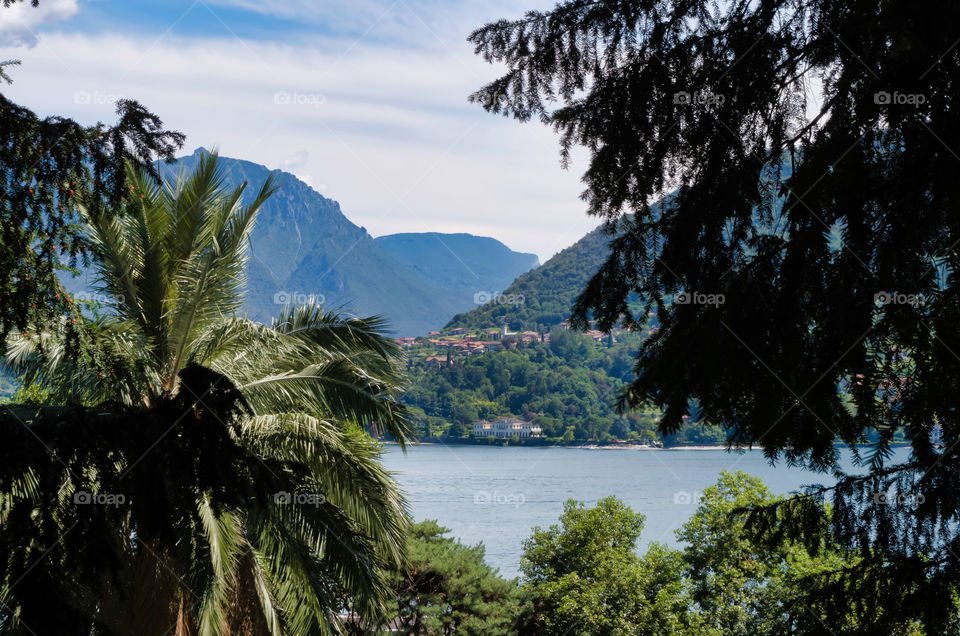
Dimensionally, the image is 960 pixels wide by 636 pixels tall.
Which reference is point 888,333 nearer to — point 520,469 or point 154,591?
point 154,591

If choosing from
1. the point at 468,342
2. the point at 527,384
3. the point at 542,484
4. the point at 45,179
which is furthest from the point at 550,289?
the point at 45,179

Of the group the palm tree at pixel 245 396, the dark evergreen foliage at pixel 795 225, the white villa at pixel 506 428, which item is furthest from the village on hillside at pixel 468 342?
the dark evergreen foliage at pixel 795 225

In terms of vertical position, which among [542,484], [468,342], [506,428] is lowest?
[542,484]

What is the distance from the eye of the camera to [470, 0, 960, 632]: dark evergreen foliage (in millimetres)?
2938

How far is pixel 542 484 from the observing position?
62562mm

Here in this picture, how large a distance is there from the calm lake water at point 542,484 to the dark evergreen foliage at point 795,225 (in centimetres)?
2531

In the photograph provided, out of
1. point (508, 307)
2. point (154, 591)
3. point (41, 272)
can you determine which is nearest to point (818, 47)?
point (41, 272)

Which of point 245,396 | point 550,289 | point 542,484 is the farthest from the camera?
point 550,289

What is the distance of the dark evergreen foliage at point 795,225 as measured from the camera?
2.94 m

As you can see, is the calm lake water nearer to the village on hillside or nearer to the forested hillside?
the forested hillside

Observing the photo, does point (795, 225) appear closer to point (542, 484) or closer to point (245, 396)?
point (245, 396)

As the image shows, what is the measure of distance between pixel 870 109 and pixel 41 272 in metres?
3.82

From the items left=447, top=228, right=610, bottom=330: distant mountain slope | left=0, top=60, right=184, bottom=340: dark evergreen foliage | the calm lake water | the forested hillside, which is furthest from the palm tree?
left=447, top=228, right=610, bottom=330: distant mountain slope

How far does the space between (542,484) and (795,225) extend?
199ft
